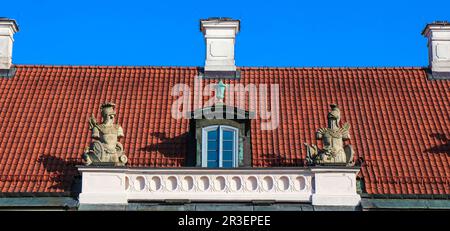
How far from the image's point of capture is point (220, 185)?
23062 millimetres

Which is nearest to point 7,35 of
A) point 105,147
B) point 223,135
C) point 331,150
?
point 105,147

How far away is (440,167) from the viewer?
24312mm

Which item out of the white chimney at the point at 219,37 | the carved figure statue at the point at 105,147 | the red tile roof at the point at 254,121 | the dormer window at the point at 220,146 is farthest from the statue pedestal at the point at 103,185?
the white chimney at the point at 219,37

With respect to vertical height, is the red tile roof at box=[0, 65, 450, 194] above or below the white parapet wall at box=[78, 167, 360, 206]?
above

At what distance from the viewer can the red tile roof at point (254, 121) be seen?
79.2 ft

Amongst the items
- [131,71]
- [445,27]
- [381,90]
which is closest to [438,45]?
[445,27]

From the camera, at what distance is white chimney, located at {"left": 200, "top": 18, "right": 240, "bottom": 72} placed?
29.1m

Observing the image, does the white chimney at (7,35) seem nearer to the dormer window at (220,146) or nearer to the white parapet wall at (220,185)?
the dormer window at (220,146)

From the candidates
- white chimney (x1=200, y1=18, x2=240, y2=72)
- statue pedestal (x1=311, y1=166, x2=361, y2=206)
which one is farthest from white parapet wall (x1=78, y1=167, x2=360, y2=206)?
white chimney (x1=200, y1=18, x2=240, y2=72)

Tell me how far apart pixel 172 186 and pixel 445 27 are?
34.2ft

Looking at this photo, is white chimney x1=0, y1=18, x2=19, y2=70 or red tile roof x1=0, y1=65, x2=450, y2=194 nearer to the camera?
red tile roof x1=0, y1=65, x2=450, y2=194

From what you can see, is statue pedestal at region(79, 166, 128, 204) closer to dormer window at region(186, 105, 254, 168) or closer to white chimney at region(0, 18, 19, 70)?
dormer window at region(186, 105, 254, 168)

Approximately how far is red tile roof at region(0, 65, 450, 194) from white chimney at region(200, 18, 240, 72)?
0.71 meters
